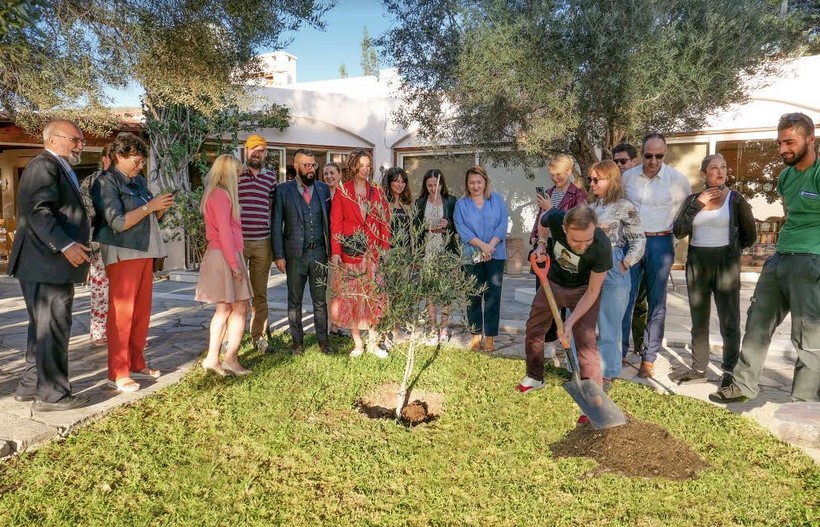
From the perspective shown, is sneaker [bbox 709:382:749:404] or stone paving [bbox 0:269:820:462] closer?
stone paving [bbox 0:269:820:462]

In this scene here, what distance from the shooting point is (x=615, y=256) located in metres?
4.34

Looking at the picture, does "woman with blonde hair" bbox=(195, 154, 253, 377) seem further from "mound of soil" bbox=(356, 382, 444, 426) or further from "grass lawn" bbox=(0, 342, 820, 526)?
"mound of soil" bbox=(356, 382, 444, 426)

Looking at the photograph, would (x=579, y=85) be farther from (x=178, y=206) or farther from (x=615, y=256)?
(x=178, y=206)

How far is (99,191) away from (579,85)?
17.5 feet

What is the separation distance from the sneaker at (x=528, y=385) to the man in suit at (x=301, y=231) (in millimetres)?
1900

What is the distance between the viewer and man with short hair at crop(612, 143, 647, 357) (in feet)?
A: 16.8

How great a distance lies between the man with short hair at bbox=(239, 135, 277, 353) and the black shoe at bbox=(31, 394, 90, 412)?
1.79 meters

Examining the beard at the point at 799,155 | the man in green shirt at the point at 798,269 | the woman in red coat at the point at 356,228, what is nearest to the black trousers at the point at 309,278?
the woman in red coat at the point at 356,228

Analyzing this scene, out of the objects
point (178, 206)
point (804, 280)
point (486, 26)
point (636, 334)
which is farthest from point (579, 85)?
point (178, 206)

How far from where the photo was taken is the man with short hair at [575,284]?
377 centimetres

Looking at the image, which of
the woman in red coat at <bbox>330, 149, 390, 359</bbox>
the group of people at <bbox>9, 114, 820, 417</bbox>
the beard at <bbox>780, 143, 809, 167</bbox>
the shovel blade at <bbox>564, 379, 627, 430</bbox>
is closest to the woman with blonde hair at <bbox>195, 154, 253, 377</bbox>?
the group of people at <bbox>9, 114, 820, 417</bbox>

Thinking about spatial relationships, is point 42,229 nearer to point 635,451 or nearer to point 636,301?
point 635,451

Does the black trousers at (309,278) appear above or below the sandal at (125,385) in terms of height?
above

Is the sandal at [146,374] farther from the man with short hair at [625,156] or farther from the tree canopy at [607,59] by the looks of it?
the tree canopy at [607,59]
